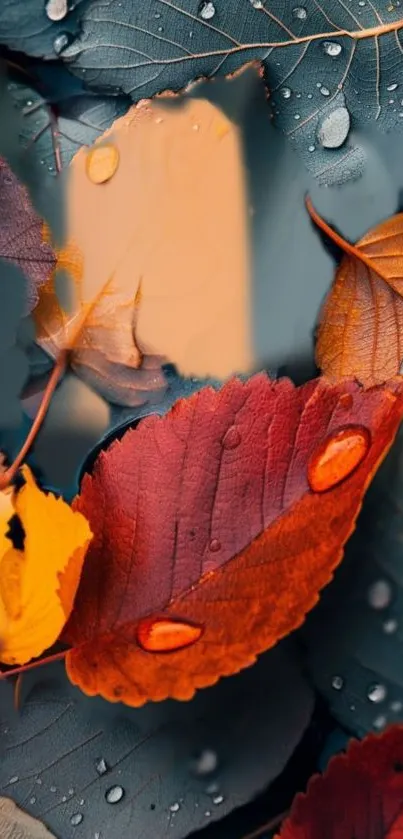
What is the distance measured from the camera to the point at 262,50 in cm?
33

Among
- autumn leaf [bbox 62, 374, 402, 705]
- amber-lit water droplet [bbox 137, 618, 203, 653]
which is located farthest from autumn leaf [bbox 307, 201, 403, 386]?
amber-lit water droplet [bbox 137, 618, 203, 653]

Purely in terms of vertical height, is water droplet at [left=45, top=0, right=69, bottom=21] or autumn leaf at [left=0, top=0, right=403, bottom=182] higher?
water droplet at [left=45, top=0, right=69, bottom=21]

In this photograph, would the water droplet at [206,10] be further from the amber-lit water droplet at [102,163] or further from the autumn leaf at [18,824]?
the autumn leaf at [18,824]

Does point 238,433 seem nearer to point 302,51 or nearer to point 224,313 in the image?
point 224,313

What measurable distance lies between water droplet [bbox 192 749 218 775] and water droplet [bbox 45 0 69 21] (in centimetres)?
31

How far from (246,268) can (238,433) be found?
0.25ft

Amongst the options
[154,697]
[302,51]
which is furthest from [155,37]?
[154,697]

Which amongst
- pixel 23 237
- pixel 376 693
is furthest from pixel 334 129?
pixel 376 693

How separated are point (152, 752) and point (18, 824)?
60 mm

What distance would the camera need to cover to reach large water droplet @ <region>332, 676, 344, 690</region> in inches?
13.1

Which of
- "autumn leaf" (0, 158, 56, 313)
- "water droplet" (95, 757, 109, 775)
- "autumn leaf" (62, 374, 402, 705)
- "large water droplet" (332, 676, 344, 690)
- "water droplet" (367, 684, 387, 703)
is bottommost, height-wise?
"water droplet" (367, 684, 387, 703)

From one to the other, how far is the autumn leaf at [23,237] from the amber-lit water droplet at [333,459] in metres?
0.14

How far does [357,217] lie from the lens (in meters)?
0.34

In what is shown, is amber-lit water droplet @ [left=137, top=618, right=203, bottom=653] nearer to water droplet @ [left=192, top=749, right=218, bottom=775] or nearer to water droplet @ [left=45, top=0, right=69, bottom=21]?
water droplet @ [left=192, top=749, right=218, bottom=775]
